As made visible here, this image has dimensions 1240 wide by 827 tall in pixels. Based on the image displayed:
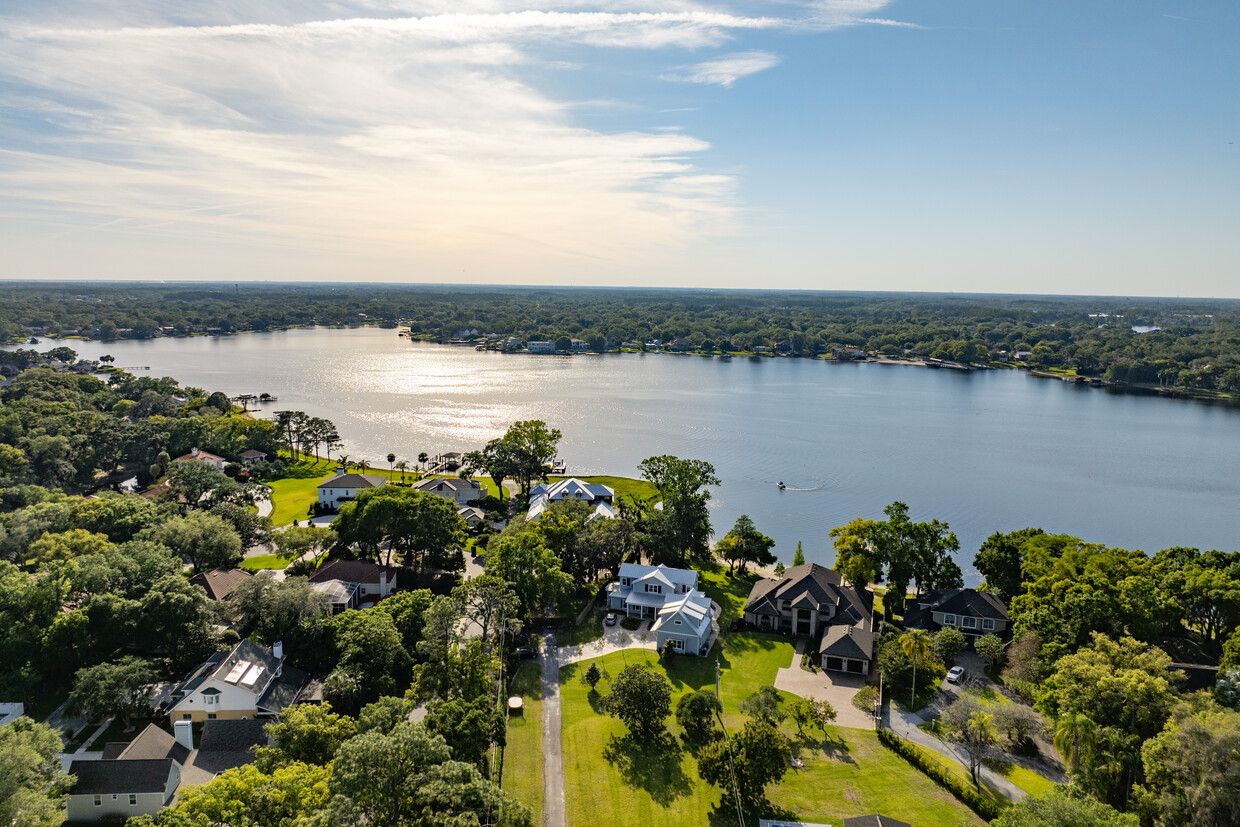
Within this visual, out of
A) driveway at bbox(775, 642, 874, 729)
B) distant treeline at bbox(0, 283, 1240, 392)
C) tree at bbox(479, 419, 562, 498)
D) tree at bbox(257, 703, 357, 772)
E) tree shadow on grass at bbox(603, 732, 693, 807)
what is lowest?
tree shadow on grass at bbox(603, 732, 693, 807)

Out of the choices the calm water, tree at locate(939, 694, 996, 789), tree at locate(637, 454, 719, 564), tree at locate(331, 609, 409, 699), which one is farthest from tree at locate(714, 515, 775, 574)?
tree at locate(331, 609, 409, 699)

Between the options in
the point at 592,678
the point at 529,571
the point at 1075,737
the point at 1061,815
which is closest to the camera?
the point at 1061,815

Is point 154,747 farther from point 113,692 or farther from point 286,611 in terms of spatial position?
Answer: point 286,611

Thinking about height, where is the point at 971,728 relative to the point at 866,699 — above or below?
above

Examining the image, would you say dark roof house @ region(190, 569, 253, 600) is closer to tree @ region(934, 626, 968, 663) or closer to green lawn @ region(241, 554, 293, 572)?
green lawn @ region(241, 554, 293, 572)

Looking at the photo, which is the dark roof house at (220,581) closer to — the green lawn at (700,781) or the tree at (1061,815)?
the green lawn at (700,781)

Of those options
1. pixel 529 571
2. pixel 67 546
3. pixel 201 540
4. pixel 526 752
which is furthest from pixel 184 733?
pixel 67 546

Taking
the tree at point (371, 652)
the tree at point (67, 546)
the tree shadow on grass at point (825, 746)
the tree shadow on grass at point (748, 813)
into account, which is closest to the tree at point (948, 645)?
the tree shadow on grass at point (825, 746)
